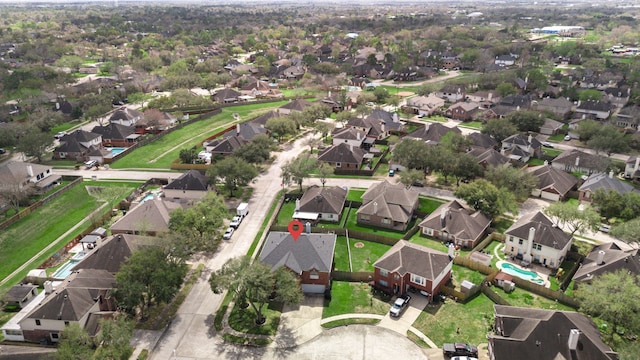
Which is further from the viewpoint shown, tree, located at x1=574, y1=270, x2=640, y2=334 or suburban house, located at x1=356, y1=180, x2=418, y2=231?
suburban house, located at x1=356, y1=180, x2=418, y2=231

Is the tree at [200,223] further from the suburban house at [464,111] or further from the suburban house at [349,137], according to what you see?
the suburban house at [464,111]

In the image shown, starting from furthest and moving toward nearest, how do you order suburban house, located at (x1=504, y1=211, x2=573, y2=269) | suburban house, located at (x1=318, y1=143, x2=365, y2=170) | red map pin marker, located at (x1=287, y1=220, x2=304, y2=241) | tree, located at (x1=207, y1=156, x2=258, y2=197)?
suburban house, located at (x1=318, y1=143, x2=365, y2=170) < tree, located at (x1=207, y1=156, x2=258, y2=197) < suburban house, located at (x1=504, y1=211, x2=573, y2=269) < red map pin marker, located at (x1=287, y1=220, x2=304, y2=241)

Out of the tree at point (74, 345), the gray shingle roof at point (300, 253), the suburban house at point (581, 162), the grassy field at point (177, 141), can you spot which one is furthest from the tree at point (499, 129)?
the tree at point (74, 345)

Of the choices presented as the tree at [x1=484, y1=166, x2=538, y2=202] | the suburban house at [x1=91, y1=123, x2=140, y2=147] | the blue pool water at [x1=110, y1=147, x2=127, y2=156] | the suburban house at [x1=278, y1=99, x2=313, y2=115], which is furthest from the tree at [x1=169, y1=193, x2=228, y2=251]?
the suburban house at [x1=278, y1=99, x2=313, y2=115]

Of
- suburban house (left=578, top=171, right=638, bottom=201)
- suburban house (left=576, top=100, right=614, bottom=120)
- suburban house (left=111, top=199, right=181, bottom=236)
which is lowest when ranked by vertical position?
suburban house (left=576, top=100, right=614, bottom=120)

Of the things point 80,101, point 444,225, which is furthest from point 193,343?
point 80,101

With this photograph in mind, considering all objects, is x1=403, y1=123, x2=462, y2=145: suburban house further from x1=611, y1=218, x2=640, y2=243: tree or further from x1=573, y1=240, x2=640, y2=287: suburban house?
x1=573, y1=240, x2=640, y2=287: suburban house

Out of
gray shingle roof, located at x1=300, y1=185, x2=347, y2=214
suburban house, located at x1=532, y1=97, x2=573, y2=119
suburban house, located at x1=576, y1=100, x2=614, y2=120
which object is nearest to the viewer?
gray shingle roof, located at x1=300, y1=185, x2=347, y2=214

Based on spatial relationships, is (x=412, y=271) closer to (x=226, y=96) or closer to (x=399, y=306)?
(x=399, y=306)
